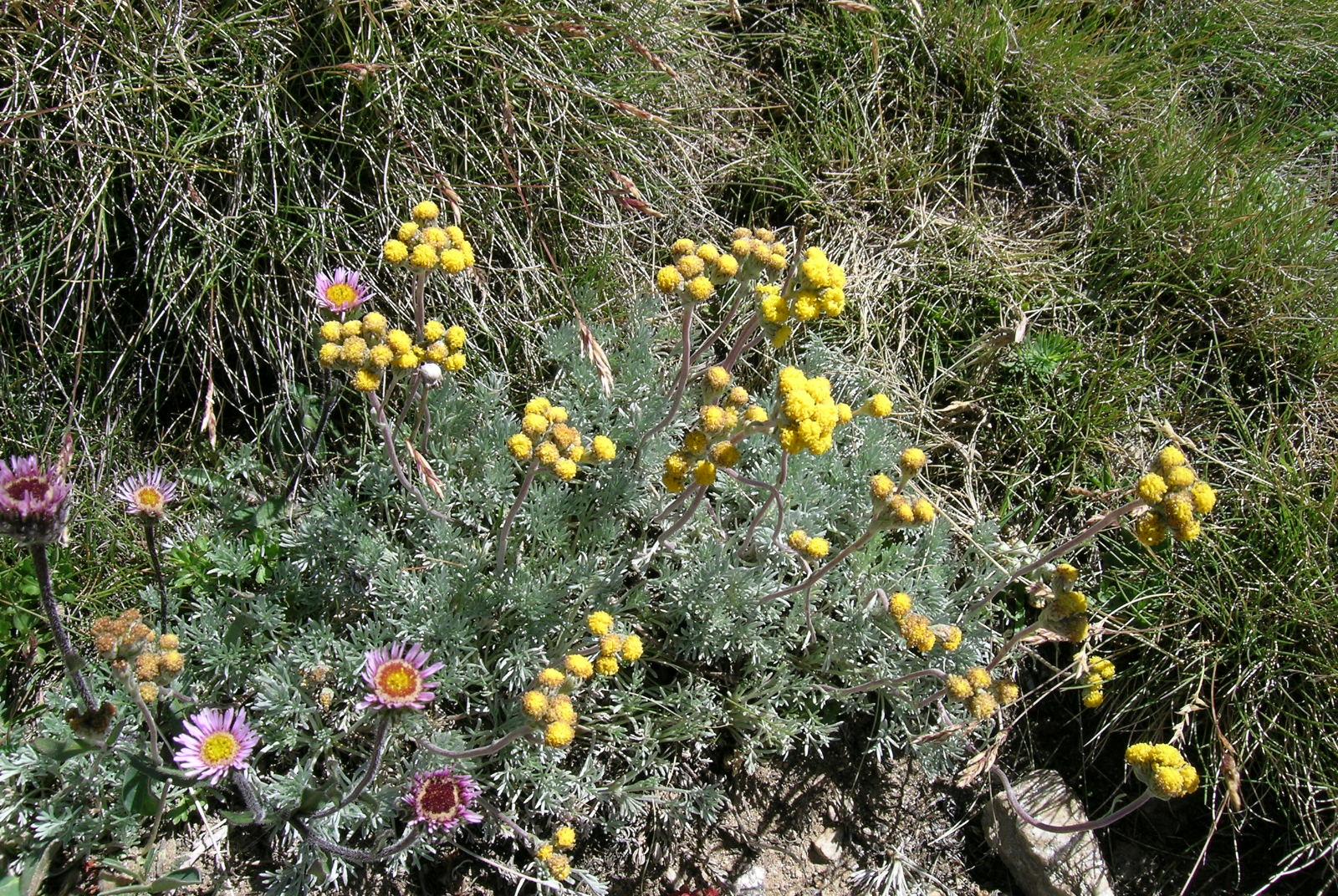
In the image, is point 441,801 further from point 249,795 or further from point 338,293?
point 338,293

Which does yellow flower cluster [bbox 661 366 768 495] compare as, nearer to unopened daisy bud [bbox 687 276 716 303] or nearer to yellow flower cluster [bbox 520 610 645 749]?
unopened daisy bud [bbox 687 276 716 303]

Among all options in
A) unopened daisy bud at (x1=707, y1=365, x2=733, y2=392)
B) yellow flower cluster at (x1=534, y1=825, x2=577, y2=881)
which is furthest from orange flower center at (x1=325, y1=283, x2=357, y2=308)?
yellow flower cluster at (x1=534, y1=825, x2=577, y2=881)

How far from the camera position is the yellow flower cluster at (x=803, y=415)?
2.18 meters

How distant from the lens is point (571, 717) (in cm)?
208

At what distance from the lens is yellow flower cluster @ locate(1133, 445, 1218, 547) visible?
2227mm

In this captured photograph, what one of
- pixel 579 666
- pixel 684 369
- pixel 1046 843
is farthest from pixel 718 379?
pixel 1046 843

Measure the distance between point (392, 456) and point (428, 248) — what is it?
50 centimetres

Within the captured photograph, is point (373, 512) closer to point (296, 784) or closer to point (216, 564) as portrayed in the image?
point (216, 564)

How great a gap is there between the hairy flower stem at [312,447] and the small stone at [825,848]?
1.84m

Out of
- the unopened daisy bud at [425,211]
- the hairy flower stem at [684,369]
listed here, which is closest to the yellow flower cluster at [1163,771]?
the hairy flower stem at [684,369]

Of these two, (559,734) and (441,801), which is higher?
(559,734)

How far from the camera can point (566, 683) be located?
7.21 ft

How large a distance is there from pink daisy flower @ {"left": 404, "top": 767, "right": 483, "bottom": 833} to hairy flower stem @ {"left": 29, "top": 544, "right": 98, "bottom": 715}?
710 mm

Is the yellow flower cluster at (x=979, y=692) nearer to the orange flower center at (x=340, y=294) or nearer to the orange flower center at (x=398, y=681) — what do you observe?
the orange flower center at (x=398, y=681)
